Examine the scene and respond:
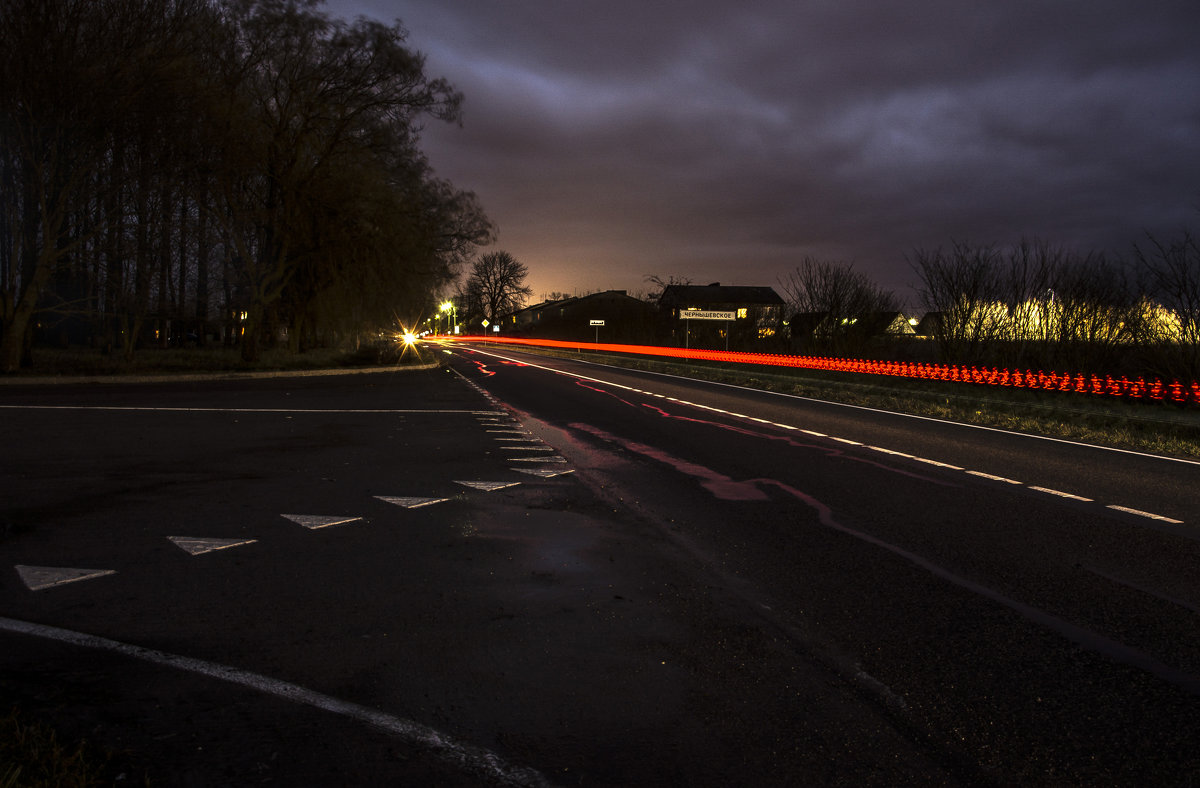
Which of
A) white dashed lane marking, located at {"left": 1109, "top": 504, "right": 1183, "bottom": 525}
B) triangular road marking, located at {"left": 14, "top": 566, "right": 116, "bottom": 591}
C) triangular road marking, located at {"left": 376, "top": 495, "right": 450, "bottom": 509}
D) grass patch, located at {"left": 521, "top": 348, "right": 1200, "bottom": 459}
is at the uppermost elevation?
grass patch, located at {"left": 521, "top": 348, "right": 1200, "bottom": 459}

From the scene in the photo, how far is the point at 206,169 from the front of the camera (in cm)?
Result: 2625

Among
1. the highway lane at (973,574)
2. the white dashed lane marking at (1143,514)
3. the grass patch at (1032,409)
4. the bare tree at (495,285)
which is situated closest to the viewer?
the highway lane at (973,574)

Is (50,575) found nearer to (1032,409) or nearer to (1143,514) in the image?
(1143,514)

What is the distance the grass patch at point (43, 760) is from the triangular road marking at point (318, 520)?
339 centimetres

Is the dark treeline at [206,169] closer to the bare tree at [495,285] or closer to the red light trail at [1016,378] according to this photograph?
the red light trail at [1016,378]

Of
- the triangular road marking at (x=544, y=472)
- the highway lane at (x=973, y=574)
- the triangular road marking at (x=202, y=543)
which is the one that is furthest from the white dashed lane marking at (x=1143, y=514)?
the triangular road marking at (x=202, y=543)

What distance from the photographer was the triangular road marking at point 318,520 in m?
6.38

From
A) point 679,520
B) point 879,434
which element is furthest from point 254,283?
point 679,520

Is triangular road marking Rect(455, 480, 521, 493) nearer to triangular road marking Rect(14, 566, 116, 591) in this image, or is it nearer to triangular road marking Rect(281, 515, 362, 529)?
triangular road marking Rect(281, 515, 362, 529)

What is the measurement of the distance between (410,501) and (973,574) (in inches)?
195

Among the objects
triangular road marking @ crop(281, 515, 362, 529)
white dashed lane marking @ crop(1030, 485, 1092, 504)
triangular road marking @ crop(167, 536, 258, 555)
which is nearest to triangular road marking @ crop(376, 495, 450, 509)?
triangular road marking @ crop(281, 515, 362, 529)

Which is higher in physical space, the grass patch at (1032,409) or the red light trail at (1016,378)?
the red light trail at (1016,378)

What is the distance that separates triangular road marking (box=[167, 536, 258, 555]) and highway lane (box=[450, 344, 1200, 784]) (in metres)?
3.31

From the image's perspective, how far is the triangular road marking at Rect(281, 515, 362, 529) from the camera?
6.38m
